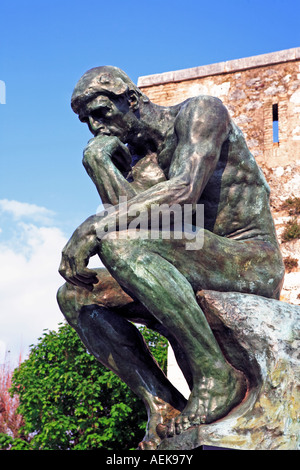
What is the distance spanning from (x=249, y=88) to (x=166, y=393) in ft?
27.8

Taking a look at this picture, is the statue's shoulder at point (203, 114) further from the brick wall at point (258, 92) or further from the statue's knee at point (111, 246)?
the brick wall at point (258, 92)

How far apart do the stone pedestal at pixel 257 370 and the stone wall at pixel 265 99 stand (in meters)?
7.31

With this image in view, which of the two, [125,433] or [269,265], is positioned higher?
[269,265]

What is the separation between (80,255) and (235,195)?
36.7 inches

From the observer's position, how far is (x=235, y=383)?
3.48 metres

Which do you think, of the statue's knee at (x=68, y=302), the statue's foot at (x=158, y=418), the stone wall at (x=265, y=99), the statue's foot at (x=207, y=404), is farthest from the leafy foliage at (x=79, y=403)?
the statue's foot at (x=207, y=404)

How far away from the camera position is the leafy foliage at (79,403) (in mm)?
11148

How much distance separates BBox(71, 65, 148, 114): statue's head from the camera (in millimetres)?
3939

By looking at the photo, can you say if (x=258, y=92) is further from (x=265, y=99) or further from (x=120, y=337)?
(x=120, y=337)

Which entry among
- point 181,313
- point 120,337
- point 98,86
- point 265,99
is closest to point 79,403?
point 265,99

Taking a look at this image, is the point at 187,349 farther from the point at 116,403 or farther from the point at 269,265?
the point at 116,403
